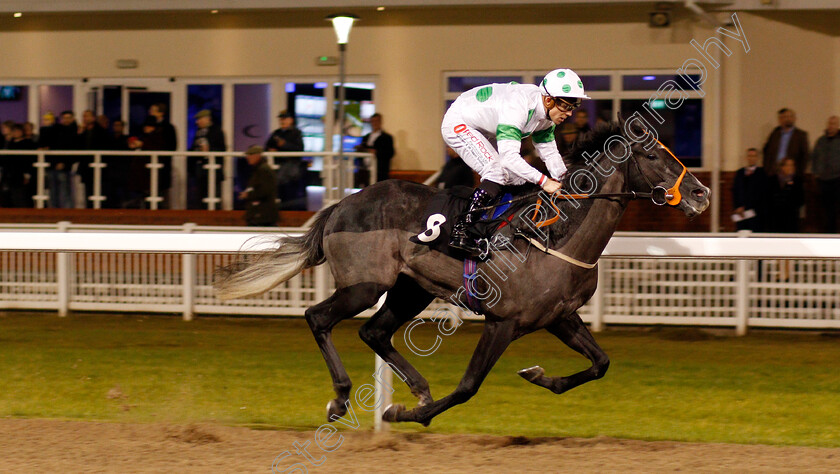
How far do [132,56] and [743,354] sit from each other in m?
8.94

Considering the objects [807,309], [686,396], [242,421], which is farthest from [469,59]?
[242,421]

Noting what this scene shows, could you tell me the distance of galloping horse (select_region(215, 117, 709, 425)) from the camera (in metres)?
4.74

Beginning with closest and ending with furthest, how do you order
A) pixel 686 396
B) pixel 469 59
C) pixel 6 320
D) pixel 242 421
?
pixel 242 421
pixel 686 396
pixel 6 320
pixel 469 59

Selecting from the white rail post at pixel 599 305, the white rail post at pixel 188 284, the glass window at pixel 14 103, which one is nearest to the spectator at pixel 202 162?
the white rail post at pixel 188 284

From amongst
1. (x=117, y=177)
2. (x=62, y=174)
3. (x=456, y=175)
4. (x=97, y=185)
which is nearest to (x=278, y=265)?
(x=456, y=175)

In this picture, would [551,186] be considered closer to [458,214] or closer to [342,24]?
[458,214]

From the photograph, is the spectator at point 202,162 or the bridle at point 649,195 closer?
the bridle at point 649,195

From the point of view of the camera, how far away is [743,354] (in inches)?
313

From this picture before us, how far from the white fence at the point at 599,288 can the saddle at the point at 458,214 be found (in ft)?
7.58

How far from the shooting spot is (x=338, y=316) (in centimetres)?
516

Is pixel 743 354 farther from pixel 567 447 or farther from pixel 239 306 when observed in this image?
pixel 239 306

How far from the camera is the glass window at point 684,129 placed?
12.0 metres

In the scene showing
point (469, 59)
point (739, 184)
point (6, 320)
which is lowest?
point (6, 320)

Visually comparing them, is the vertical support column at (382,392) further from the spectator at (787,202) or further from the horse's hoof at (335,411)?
the spectator at (787,202)
